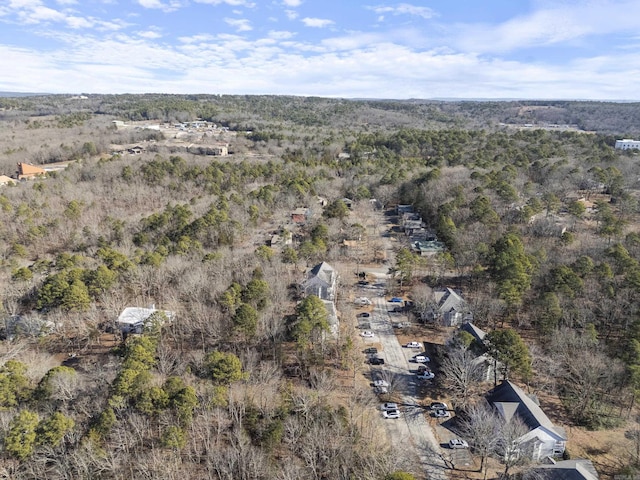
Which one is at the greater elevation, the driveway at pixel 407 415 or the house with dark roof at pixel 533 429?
the house with dark roof at pixel 533 429

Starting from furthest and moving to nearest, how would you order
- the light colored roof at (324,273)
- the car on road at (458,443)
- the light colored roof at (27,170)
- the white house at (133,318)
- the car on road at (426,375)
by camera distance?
the light colored roof at (27,170) → the light colored roof at (324,273) → the white house at (133,318) → the car on road at (426,375) → the car on road at (458,443)

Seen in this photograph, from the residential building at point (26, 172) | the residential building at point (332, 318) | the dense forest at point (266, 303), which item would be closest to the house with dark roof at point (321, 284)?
the dense forest at point (266, 303)

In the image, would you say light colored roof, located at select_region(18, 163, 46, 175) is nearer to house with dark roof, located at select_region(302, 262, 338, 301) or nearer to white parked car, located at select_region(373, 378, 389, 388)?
house with dark roof, located at select_region(302, 262, 338, 301)

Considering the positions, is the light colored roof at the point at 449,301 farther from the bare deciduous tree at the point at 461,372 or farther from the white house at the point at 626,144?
the white house at the point at 626,144

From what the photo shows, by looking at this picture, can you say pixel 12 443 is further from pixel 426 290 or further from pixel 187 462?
pixel 426 290

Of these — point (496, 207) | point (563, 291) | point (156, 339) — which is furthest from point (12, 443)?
point (496, 207)

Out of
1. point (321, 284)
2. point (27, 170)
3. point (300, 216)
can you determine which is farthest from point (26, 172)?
point (321, 284)
